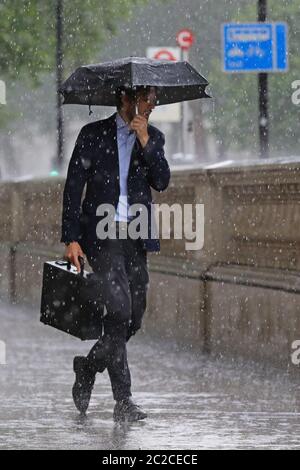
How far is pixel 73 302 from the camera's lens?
9.58 metres

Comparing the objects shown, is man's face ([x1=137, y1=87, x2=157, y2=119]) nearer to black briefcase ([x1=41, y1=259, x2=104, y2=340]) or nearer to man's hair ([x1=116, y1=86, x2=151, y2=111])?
man's hair ([x1=116, y1=86, x2=151, y2=111])

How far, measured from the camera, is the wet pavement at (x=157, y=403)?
28.7ft

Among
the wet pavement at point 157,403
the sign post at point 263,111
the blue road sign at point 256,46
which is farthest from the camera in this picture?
the blue road sign at point 256,46

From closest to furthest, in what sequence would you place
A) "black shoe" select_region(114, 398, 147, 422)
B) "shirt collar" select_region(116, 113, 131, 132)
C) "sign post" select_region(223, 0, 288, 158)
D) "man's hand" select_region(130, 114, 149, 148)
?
"man's hand" select_region(130, 114, 149, 148) < "black shoe" select_region(114, 398, 147, 422) < "shirt collar" select_region(116, 113, 131, 132) < "sign post" select_region(223, 0, 288, 158)

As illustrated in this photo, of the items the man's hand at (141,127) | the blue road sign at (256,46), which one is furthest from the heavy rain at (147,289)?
the blue road sign at (256,46)

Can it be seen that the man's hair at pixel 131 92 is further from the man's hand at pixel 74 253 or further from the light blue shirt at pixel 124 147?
the man's hand at pixel 74 253

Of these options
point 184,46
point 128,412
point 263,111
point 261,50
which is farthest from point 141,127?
point 184,46

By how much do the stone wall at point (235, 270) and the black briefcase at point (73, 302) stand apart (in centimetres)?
288

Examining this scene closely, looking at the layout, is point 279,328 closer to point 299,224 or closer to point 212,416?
point 299,224

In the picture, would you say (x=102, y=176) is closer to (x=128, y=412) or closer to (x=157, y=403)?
(x=128, y=412)

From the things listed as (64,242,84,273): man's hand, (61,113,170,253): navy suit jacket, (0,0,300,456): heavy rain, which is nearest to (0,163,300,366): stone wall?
(0,0,300,456): heavy rain

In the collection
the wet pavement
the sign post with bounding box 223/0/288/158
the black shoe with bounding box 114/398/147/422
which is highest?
the sign post with bounding box 223/0/288/158

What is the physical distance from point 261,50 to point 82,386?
14552 millimetres

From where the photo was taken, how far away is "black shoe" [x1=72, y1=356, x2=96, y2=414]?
9812 millimetres
